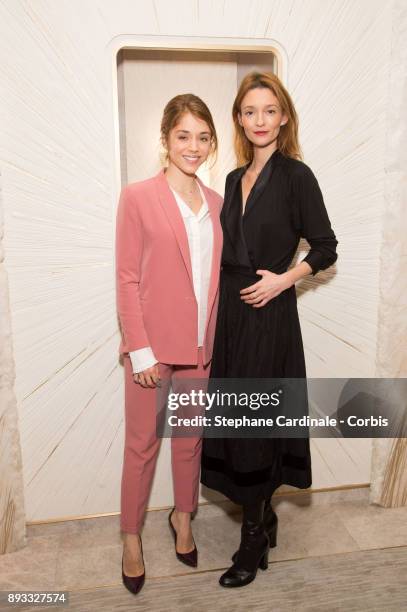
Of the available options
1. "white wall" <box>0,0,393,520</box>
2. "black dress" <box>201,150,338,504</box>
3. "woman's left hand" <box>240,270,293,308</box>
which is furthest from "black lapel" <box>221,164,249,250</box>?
"white wall" <box>0,0,393,520</box>

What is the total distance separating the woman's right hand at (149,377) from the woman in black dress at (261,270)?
0.19m

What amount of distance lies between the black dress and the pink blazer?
0.07 metres

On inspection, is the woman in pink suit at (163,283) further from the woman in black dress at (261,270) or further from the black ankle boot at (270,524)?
the black ankle boot at (270,524)

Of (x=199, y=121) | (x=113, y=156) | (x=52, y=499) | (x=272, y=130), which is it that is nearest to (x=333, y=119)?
(x=272, y=130)

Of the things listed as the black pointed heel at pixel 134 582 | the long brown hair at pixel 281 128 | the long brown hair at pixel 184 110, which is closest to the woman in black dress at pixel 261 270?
the long brown hair at pixel 281 128

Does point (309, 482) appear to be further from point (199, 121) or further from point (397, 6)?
point (397, 6)

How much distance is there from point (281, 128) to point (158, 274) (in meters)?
0.63

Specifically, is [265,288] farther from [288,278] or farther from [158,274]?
[158,274]

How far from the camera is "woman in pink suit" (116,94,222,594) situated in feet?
5.53

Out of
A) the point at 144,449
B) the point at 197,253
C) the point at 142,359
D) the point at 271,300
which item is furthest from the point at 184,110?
the point at 144,449

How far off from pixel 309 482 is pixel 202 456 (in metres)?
0.38

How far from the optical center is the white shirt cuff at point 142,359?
174cm

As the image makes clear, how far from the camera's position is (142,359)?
1735 millimetres

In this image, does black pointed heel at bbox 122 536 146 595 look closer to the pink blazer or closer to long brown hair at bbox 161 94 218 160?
the pink blazer
